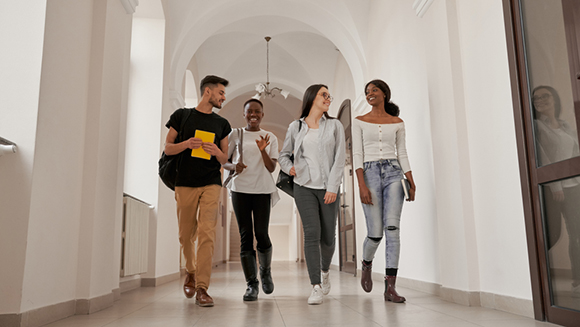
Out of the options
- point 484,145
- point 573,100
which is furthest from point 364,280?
point 573,100

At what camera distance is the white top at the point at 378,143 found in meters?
3.26

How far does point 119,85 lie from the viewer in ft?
11.1

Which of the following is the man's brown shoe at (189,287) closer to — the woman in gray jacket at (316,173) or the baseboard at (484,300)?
the woman in gray jacket at (316,173)

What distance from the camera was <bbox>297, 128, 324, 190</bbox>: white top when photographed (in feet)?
10.1

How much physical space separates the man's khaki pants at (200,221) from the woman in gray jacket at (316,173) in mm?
550

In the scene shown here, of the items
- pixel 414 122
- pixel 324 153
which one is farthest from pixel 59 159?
pixel 414 122

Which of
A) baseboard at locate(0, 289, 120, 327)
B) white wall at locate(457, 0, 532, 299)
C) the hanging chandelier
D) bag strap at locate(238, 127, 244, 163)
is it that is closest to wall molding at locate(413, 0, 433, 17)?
white wall at locate(457, 0, 532, 299)

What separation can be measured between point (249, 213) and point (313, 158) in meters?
0.65

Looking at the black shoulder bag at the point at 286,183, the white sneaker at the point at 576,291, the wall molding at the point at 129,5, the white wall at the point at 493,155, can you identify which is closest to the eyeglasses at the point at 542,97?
the white wall at the point at 493,155

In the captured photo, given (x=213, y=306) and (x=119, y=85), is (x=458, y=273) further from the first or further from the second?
(x=119, y=85)

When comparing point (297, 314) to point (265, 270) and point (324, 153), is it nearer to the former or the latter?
point (265, 270)

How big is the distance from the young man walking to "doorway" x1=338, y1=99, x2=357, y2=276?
4.23m

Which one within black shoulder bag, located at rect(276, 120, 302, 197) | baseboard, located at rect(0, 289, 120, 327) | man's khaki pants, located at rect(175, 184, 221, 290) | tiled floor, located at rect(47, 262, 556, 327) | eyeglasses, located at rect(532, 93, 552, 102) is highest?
eyeglasses, located at rect(532, 93, 552, 102)

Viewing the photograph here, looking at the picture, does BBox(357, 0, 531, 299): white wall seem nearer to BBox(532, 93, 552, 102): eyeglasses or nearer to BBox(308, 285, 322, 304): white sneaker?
BBox(532, 93, 552, 102): eyeglasses
